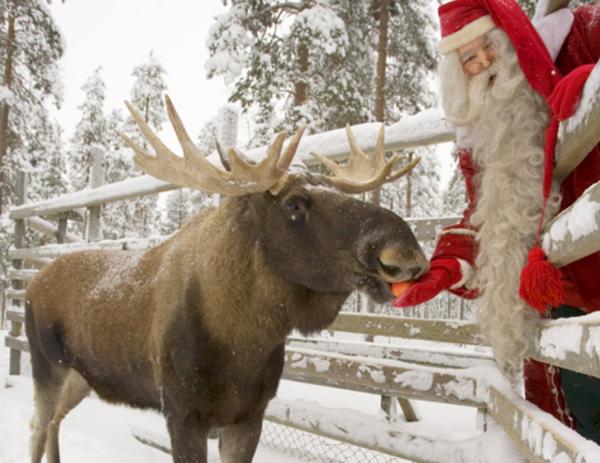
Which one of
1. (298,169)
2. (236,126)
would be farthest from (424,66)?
(298,169)

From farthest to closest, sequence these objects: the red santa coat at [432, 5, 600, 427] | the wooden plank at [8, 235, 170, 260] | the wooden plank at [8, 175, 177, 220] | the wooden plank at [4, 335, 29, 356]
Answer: the wooden plank at [4, 335, 29, 356] → the wooden plank at [8, 235, 170, 260] → the wooden plank at [8, 175, 177, 220] → the red santa coat at [432, 5, 600, 427]

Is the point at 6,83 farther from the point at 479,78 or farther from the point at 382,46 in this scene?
the point at 479,78

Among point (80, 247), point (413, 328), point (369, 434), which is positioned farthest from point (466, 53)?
point (80, 247)

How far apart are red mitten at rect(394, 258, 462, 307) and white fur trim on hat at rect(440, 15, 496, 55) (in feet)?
3.10

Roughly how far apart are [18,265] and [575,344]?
880 cm

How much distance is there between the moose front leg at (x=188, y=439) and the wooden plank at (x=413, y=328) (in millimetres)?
988

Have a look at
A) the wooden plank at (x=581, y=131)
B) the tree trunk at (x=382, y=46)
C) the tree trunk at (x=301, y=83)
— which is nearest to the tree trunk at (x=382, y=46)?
the tree trunk at (x=382, y=46)

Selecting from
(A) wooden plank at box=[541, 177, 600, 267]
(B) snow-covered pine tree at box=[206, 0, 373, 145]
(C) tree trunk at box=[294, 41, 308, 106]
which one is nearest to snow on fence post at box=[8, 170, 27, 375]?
(B) snow-covered pine tree at box=[206, 0, 373, 145]

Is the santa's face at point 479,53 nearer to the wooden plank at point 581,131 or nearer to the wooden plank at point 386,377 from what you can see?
the wooden plank at point 581,131

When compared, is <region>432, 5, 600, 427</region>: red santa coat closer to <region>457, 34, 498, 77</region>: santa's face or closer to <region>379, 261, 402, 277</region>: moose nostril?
<region>379, 261, 402, 277</region>: moose nostril

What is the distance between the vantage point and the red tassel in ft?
4.33

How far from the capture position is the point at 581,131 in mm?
1114

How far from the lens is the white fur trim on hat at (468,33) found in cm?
180

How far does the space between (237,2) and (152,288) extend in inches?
363
